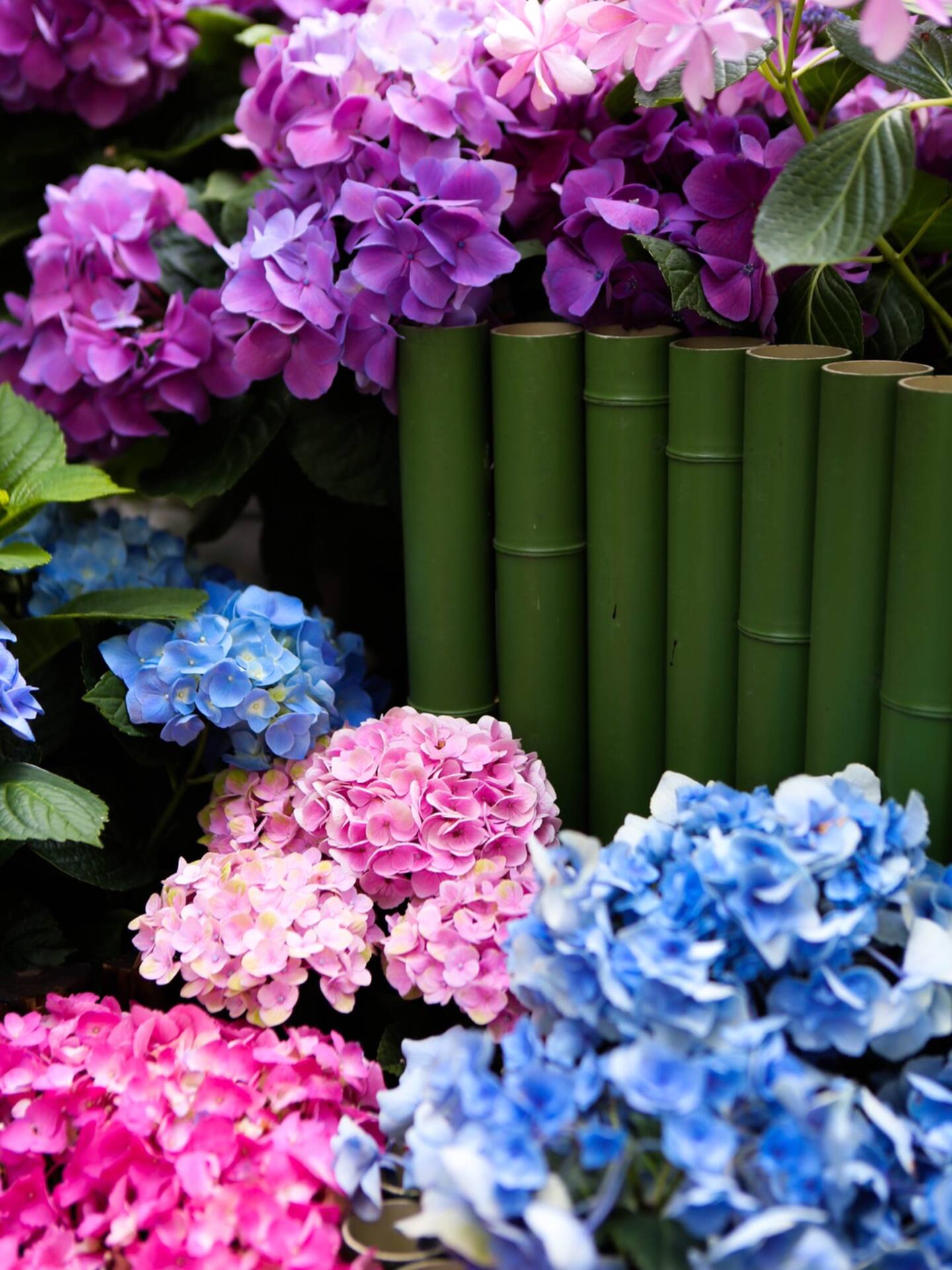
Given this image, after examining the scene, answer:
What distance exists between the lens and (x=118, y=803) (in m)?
1.13

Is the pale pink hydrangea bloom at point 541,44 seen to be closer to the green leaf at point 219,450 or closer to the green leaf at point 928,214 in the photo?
the green leaf at point 928,214

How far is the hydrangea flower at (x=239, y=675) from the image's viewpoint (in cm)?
103

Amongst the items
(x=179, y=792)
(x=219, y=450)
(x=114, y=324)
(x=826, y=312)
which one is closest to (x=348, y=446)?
(x=219, y=450)

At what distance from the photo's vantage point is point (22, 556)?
1.05 meters

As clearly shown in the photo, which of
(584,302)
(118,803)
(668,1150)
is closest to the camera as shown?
(668,1150)

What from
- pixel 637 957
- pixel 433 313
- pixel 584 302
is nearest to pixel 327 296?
pixel 433 313

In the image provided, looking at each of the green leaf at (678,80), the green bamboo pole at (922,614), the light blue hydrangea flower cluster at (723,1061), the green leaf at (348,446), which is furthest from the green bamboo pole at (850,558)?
the green leaf at (348,446)

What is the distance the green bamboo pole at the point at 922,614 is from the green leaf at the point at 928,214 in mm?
212

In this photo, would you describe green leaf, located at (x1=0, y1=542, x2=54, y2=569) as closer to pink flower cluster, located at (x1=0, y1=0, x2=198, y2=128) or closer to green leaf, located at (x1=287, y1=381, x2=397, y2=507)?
green leaf, located at (x1=287, y1=381, x2=397, y2=507)

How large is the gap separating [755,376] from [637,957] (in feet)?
1.32

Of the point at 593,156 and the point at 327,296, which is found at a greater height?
the point at 593,156

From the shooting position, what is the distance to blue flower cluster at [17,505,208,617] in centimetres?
122

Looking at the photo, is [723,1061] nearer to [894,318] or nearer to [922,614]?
[922,614]

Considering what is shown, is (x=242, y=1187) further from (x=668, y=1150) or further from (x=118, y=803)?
(x=118, y=803)
